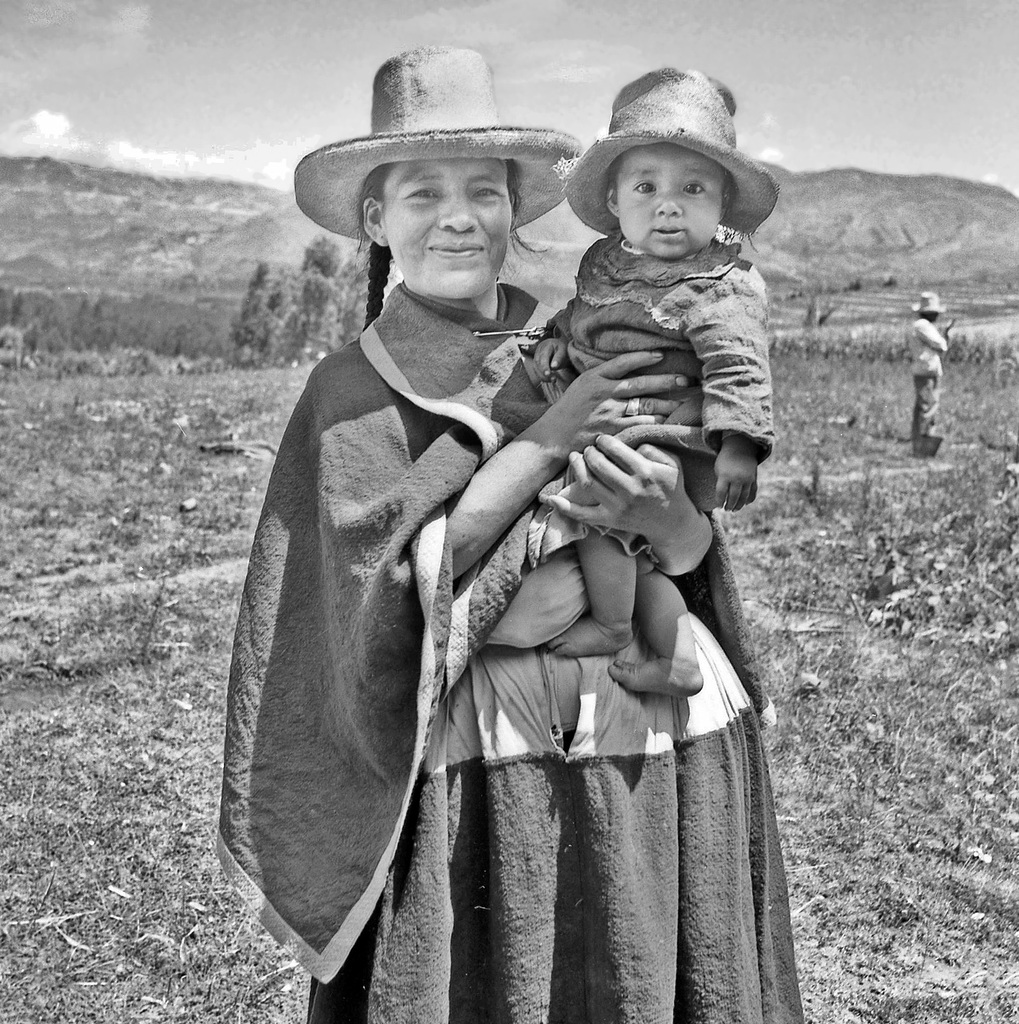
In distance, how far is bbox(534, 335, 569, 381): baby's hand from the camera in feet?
5.98

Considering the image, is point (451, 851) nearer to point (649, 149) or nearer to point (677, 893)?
point (677, 893)

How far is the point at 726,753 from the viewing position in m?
1.87

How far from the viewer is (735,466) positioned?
163 cm

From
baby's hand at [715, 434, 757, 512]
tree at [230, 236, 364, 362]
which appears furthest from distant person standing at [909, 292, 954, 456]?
tree at [230, 236, 364, 362]

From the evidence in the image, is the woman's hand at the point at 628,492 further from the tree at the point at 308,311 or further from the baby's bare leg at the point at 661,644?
the tree at the point at 308,311

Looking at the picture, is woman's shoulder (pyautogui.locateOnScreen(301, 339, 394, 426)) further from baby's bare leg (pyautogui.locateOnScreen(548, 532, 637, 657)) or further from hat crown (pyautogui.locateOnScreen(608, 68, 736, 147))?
hat crown (pyautogui.locateOnScreen(608, 68, 736, 147))

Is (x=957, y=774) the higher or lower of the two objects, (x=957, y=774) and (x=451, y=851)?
the lower

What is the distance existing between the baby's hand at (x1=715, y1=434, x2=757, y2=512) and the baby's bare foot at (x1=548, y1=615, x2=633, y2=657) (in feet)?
0.95

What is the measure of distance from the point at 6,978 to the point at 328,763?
1.87m

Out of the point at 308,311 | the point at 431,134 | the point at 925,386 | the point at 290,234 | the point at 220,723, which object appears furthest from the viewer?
the point at 290,234

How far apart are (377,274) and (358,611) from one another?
780mm

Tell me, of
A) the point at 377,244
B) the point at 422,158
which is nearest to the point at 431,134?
the point at 422,158

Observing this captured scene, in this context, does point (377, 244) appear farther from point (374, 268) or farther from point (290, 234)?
point (290, 234)

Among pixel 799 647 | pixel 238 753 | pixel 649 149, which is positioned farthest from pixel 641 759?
pixel 799 647
